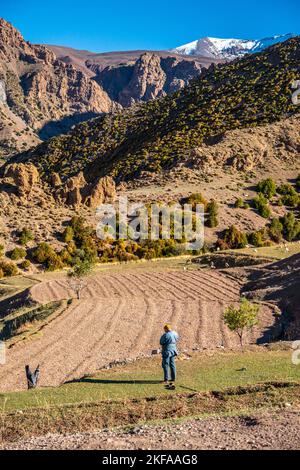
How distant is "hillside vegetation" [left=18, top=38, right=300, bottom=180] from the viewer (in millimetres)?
73188

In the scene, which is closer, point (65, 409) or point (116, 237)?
point (65, 409)

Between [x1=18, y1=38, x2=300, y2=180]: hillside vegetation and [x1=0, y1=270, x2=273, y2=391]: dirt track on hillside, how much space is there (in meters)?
36.1

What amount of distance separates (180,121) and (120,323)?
60854mm

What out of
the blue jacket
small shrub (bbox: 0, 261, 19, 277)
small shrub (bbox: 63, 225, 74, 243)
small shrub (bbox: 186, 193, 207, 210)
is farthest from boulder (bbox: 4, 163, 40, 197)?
the blue jacket

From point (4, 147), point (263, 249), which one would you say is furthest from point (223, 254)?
point (4, 147)

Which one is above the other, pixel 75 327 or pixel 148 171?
pixel 148 171

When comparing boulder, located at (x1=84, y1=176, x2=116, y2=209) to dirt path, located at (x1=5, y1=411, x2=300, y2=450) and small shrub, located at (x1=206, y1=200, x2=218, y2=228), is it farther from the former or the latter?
dirt path, located at (x1=5, y1=411, x2=300, y2=450)

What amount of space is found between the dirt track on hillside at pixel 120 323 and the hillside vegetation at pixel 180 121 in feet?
118

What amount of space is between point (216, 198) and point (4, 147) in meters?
110

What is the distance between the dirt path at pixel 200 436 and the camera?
7.66 meters

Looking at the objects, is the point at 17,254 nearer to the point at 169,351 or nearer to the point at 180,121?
the point at 169,351

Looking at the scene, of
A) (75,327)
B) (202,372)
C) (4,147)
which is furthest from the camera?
(4,147)
